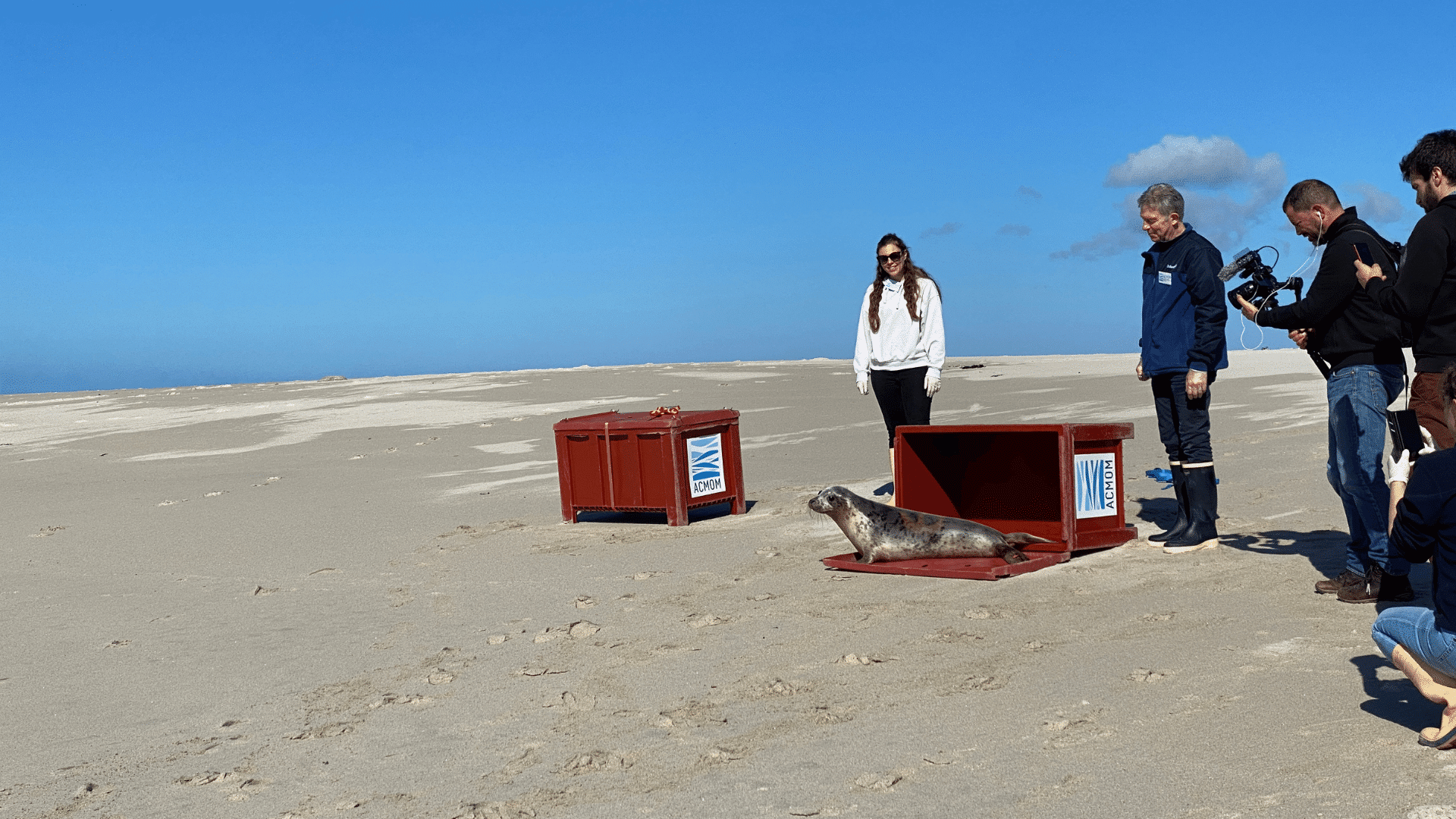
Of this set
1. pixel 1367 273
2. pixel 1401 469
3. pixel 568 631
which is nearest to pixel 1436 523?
pixel 1401 469

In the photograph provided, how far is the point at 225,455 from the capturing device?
53.5 feet

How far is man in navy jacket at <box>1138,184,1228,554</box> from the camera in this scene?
6.61 metres

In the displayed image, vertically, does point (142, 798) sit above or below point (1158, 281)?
below

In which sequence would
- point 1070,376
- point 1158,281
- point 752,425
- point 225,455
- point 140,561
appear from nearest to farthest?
point 1158,281 → point 140,561 → point 225,455 → point 752,425 → point 1070,376

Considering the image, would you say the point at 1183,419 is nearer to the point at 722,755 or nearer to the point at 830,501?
the point at 830,501

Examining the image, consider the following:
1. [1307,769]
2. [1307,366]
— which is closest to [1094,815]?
[1307,769]

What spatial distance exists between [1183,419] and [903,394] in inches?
102

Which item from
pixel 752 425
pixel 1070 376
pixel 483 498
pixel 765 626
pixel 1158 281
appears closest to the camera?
pixel 765 626

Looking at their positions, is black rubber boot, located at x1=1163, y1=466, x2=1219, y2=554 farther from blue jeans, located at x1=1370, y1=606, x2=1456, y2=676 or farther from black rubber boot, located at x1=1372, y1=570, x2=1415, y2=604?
blue jeans, located at x1=1370, y1=606, x2=1456, y2=676

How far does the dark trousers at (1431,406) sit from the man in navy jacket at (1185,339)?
1676 millimetres

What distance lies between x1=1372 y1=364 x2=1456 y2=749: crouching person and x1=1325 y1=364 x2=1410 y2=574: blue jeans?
176 centimetres

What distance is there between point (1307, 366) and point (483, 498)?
22335mm

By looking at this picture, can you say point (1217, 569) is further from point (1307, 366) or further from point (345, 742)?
point (1307, 366)

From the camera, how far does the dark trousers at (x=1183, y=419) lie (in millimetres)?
6781
